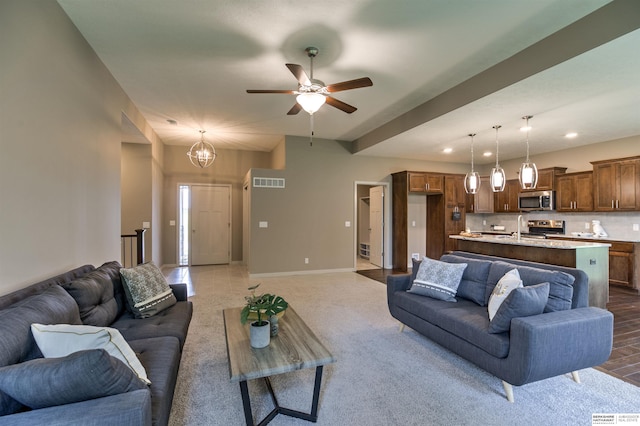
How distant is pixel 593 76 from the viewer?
2.94 metres

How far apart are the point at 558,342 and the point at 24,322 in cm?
307

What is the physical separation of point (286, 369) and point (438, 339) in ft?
5.21

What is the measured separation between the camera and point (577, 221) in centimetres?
625

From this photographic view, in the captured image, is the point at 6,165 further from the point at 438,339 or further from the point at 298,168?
the point at 298,168

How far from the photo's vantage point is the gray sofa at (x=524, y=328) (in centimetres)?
197

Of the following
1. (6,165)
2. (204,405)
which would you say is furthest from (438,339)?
(6,165)

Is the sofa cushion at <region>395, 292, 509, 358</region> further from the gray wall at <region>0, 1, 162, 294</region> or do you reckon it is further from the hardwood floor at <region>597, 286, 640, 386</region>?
the gray wall at <region>0, 1, 162, 294</region>

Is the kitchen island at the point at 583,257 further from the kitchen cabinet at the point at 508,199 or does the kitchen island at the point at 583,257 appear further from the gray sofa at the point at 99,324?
the gray sofa at the point at 99,324

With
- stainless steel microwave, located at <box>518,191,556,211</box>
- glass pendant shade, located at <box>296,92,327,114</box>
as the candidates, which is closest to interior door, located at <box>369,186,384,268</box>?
stainless steel microwave, located at <box>518,191,556,211</box>

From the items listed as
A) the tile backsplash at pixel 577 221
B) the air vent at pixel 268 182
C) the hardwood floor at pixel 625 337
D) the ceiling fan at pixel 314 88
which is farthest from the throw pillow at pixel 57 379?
the tile backsplash at pixel 577 221

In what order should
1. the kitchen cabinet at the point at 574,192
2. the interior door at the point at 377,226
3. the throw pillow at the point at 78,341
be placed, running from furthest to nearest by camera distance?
the interior door at the point at 377,226
the kitchen cabinet at the point at 574,192
the throw pillow at the point at 78,341

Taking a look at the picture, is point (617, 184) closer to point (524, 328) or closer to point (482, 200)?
point (482, 200)

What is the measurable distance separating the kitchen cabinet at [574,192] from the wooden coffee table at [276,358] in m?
6.58

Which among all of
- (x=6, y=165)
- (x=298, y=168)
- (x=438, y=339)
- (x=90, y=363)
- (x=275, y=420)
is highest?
(x=298, y=168)
